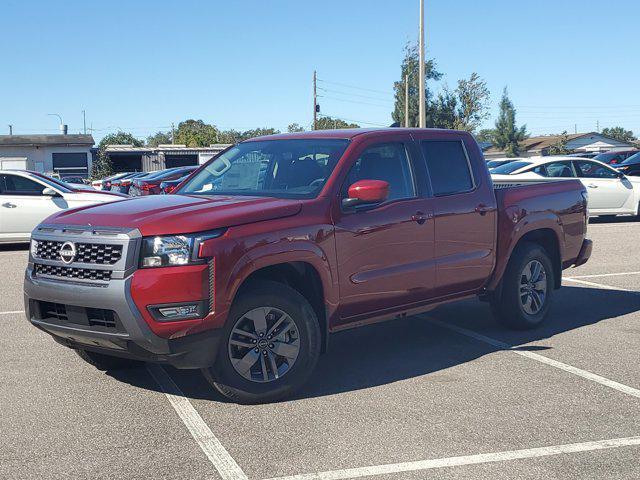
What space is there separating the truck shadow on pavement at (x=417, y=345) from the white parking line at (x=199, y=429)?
0.08m

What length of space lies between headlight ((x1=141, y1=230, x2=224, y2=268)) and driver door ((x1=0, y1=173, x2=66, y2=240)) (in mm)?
10613

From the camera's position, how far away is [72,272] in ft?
17.6

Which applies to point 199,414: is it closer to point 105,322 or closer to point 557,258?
point 105,322

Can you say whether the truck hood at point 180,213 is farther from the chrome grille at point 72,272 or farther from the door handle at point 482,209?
the door handle at point 482,209

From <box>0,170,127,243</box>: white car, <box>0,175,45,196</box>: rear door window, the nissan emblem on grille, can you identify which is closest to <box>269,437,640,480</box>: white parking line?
the nissan emblem on grille

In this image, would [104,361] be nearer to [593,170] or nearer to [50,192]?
[50,192]

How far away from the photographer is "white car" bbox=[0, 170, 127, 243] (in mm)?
15070

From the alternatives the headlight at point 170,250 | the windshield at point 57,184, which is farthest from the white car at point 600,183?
the headlight at point 170,250

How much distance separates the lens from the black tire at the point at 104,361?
249 inches

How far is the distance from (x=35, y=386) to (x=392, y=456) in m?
2.95

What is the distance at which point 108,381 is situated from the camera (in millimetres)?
6152

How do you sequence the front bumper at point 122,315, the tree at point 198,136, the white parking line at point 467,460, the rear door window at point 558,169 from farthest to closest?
the tree at point 198,136, the rear door window at point 558,169, the front bumper at point 122,315, the white parking line at point 467,460

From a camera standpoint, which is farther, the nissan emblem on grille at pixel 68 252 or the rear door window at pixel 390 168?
the rear door window at pixel 390 168

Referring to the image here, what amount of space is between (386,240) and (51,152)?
54.1 m
